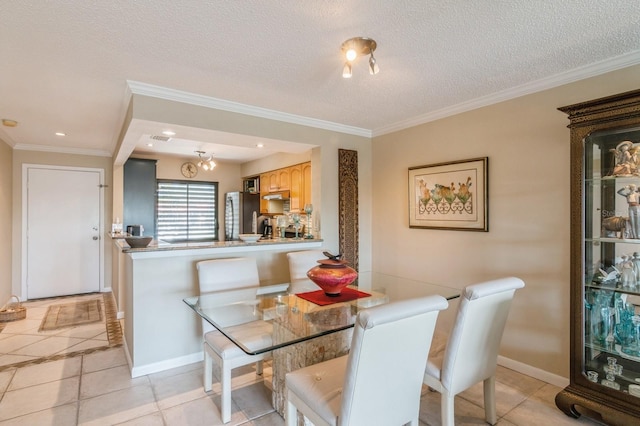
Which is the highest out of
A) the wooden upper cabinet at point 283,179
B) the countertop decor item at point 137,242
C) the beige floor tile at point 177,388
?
the wooden upper cabinet at point 283,179

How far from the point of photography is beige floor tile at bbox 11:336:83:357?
3.12 m

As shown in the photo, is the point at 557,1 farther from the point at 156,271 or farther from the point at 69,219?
the point at 69,219

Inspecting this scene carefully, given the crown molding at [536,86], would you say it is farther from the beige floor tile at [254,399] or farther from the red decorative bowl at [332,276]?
the beige floor tile at [254,399]

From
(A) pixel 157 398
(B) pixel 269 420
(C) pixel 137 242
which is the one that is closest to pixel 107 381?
(A) pixel 157 398

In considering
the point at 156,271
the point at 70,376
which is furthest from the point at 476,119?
the point at 70,376

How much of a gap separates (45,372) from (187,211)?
4.07 meters

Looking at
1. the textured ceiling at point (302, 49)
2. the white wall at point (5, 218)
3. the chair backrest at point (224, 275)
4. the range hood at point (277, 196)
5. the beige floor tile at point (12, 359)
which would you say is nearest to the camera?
the textured ceiling at point (302, 49)

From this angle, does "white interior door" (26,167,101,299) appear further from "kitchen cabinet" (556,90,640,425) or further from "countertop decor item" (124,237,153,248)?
"kitchen cabinet" (556,90,640,425)

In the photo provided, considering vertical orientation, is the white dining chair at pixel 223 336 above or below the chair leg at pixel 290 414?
above

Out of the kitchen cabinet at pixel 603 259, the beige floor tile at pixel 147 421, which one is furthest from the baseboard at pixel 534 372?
the beige floor tile at pixel 147 421

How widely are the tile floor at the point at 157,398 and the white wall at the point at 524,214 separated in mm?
458

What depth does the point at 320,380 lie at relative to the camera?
1.64 m

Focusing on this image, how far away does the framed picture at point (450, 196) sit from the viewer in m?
3.06

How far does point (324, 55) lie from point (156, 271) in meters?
2.20
